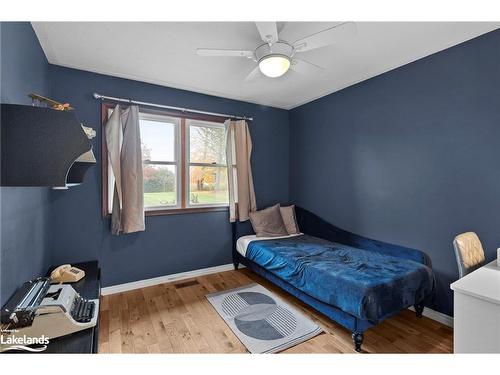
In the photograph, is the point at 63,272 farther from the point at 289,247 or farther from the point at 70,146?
the point at 289,247

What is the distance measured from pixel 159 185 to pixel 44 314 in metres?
2.01

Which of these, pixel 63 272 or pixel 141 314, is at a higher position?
pixel 63 272

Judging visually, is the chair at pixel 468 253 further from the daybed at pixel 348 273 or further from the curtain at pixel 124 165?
the curtain at pixel 124 165

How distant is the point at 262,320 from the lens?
7.21 feet

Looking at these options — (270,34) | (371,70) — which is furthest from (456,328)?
(371,70)

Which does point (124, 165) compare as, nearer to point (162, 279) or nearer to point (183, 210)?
point (183, 210)

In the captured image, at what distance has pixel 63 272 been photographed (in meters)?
1.93

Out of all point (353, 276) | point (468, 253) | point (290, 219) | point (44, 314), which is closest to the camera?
point (44, 314)

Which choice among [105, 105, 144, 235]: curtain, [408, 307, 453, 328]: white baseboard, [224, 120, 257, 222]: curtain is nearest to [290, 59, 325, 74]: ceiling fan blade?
[224, 120, 257, 222]: curtain

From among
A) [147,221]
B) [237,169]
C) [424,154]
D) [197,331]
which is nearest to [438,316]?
[424,154]

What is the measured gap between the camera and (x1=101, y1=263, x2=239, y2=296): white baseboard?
9.05 feet

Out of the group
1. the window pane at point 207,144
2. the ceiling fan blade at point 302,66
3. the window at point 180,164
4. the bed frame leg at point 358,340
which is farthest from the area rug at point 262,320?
the ceiling fan blade at point 302,66

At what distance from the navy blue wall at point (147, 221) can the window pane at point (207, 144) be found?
30 centimetres

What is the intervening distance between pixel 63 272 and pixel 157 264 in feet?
3.80
